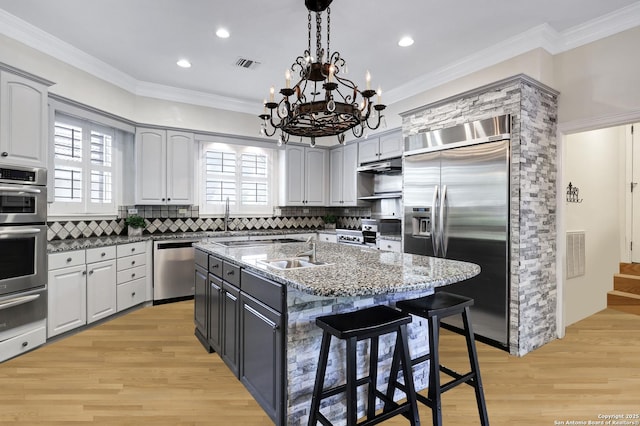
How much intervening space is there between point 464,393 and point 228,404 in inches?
63.6

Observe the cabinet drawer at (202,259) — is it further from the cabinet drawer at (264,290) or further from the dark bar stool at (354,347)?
the dark bar stool at (354,347)

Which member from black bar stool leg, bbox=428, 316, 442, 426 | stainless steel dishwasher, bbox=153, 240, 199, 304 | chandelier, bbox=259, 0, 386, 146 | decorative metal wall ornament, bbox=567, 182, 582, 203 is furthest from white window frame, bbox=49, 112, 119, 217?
decorative metal wall ornament, bbox=567, 182, 582, 203

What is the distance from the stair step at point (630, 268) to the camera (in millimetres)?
4504

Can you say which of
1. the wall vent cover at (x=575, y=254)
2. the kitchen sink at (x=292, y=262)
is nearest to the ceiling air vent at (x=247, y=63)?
the kitchen sink at (x=292, y=262)

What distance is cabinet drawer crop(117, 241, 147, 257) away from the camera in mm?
4102

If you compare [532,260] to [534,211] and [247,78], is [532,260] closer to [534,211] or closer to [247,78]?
[534,211]

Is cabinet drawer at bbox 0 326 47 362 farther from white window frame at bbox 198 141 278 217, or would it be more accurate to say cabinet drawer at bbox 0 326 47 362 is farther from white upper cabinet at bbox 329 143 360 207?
white upper cabinet at bbox 329 143 360 207

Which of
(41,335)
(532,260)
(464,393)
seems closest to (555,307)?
(532,260)

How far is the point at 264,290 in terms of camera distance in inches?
82.0

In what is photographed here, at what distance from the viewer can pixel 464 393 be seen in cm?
246

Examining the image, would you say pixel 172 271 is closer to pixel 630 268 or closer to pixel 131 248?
pixel 131 248

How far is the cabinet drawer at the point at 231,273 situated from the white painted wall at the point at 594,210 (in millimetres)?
3172

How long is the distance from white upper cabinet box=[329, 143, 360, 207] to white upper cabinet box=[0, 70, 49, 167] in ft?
13.1

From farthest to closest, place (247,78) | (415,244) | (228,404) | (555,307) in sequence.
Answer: (247,78)
(415,244)
(555,307)
(228,404)
